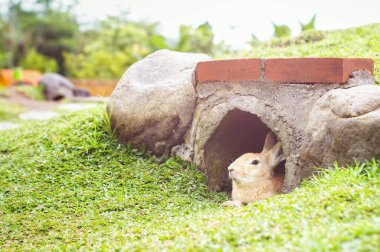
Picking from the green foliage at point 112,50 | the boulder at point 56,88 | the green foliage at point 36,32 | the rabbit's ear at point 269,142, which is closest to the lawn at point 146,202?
the rabbit's ear at point 269,142

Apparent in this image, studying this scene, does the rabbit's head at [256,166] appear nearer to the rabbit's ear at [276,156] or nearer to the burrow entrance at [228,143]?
the rabbit's ear at [276,156]

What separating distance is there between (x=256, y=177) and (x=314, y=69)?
1112 millimetres

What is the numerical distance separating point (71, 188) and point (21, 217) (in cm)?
65

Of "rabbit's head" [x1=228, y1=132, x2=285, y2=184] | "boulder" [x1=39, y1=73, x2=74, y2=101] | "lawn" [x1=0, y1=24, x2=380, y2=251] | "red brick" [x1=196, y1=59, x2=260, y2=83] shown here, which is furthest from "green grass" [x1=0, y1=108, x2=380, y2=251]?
"boulder" [x1=39, y1=73, x2=74, y2=101]

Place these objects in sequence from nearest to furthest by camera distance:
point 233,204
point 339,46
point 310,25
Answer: point 233,204, point 339,46, point 310,25

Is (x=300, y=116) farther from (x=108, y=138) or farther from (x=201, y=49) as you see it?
(x=201, y=49)

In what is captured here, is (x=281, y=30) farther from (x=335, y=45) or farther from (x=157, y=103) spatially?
(x=157, y=103)

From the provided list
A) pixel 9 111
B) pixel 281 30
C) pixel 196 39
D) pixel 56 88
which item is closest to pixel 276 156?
pixel 281 30

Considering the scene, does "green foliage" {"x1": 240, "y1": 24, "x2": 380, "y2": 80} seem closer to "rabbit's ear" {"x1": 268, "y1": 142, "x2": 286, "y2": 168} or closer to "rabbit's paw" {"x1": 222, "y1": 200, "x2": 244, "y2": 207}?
"rabbit's ear" {"x1": 268, "y1": 142, "x2": 286, "y2": 168}

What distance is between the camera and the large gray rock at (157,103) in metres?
5.42

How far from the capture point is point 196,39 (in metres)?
12.0

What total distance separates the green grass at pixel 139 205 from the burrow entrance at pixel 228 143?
0.20 metres

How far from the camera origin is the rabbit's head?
446 centimetres

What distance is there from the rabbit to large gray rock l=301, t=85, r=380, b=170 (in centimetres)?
39
